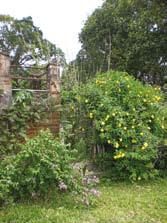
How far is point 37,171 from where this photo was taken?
491 centimetres

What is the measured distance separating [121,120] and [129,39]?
14.3m

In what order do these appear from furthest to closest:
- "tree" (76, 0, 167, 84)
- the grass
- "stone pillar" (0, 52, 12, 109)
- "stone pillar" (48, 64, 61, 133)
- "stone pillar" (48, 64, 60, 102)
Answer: "tree" (76, 0, 167, 84), "stone pillar" (48, 64, 60, 102), "stone pillar" (48, 64, 61, 133), "stone pillar" (0, 52, 12, 109), the grass

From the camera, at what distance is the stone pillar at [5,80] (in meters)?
6.49

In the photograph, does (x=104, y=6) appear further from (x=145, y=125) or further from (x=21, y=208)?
(x=21, y=208)

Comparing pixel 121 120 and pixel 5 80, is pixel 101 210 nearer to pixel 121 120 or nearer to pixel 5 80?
pixel 121 120

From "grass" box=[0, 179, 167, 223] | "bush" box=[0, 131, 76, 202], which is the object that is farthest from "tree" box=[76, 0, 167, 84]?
"bush" box=[0, 131, 76, 202]

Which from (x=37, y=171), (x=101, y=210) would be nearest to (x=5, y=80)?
(x=37, y=171)

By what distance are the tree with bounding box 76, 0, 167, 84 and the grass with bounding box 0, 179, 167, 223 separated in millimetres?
13206

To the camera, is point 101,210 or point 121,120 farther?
point 121,120

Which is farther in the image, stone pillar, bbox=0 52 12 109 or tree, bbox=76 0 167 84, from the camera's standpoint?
tree, bbox=76 0 167 84

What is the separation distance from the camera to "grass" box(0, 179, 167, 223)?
4660 mm

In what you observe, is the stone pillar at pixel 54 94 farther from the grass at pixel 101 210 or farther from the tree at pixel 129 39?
the tree at pixel 129 39

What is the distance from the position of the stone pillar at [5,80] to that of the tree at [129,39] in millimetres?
11931

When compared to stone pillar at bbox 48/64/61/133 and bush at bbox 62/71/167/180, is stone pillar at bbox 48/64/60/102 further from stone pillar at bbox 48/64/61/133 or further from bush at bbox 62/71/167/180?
bush at bbox 62/71/167/180
